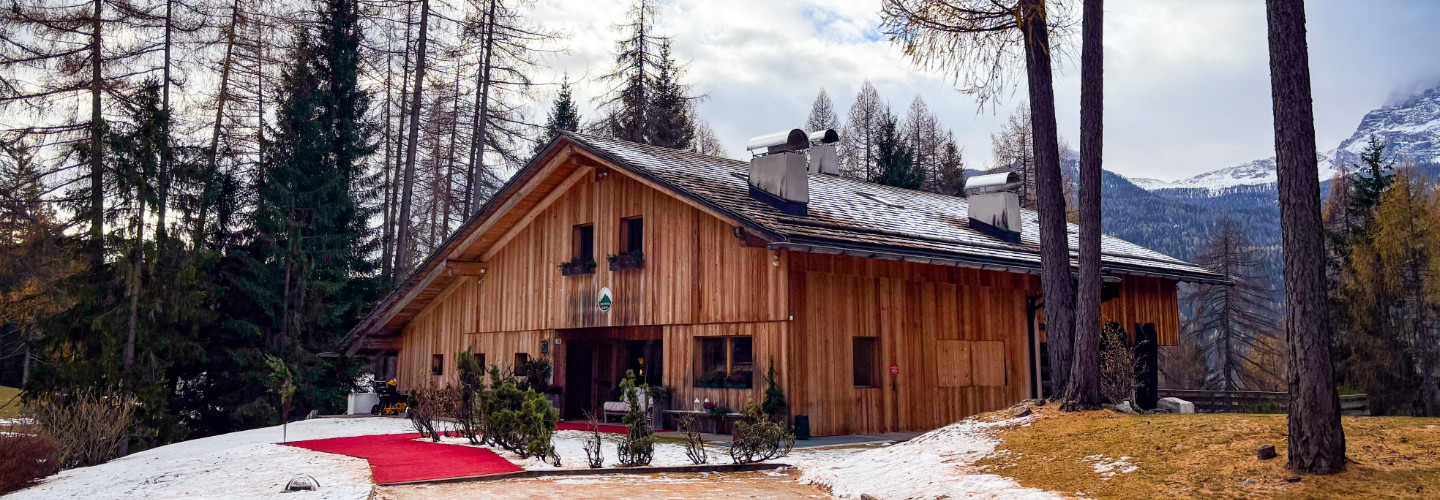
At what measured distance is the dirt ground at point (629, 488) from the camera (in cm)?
956

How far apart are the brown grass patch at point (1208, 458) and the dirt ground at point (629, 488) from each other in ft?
7.35

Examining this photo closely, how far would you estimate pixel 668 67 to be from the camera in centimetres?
3634

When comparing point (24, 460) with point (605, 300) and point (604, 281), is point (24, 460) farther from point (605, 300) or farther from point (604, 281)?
point (604, 281)

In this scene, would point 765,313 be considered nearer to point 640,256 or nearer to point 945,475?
point 640,256

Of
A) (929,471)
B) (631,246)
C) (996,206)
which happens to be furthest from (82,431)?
(996,206)

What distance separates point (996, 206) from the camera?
21.0 m

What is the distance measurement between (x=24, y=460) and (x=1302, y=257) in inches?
587

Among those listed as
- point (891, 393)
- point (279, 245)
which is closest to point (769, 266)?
point (891, 393)

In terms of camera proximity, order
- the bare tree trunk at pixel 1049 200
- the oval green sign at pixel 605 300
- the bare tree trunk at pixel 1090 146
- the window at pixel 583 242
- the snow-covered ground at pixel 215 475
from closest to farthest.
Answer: the snow-covered ground at pixel 215 475, the bare tree trunk at pixel 1090 146, the bare tree trunk at pixel 1049 200, the oval green sign at pixel 605 300, the window at pixel 583 242

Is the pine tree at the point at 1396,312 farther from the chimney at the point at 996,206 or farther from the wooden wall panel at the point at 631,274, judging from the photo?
the wooden wall panel at the point at 631,274

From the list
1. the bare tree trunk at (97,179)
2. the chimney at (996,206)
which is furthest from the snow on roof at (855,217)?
the bare tree trunk at (97,179)

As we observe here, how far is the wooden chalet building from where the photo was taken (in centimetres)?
1573

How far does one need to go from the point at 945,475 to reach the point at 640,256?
31.6 ft

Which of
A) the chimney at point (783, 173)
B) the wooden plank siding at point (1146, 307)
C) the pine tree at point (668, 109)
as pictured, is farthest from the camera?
the pine tree at point (668, 109)
